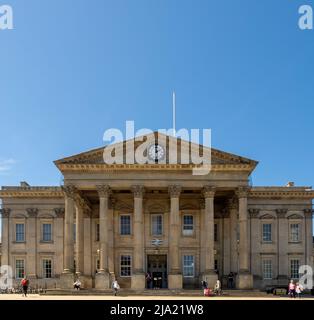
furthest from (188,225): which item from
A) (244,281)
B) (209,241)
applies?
(244,281)

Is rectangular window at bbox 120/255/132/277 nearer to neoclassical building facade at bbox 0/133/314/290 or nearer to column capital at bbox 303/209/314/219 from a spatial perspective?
neoclassical building facade at bbox 0/133/314/290

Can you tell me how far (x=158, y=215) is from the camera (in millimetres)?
58719

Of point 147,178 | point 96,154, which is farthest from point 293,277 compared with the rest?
point 96,154

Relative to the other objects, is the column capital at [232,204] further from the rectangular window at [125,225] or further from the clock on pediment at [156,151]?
the rectangular window at [125,225]


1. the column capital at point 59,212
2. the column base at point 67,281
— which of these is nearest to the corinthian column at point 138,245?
the column base at point 67,281

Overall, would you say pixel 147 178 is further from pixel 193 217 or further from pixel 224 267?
pixel 224 267

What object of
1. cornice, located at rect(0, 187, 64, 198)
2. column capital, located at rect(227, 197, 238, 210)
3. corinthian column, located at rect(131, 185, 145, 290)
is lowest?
corinthian column, located at rect(131, 185, 145, 290)

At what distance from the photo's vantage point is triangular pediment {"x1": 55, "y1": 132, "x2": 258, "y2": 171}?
52344 mm

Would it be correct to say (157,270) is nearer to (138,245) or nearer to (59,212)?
(138,245)

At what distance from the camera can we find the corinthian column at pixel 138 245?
167 feet

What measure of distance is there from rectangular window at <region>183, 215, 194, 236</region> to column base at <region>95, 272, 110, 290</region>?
11.0 meters

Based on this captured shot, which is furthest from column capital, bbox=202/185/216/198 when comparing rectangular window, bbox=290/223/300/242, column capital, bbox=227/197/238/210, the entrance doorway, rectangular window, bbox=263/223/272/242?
rectangular window, bbox=290/223/300/242

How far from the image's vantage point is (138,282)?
167 feet

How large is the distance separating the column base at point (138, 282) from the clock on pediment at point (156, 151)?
34.9 ft
